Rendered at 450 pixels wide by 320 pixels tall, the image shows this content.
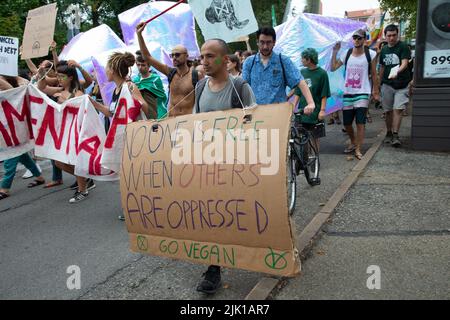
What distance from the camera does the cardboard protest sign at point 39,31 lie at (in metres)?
5.86

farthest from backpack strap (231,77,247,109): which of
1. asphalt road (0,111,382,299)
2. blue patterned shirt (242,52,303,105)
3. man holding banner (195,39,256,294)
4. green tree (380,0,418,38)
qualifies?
green tree (380,0,418,38)

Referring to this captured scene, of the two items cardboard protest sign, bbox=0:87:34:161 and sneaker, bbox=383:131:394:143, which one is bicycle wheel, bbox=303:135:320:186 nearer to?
sneaker, bbox=383:131:394:143

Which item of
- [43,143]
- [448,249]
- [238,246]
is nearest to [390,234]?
[448,249]

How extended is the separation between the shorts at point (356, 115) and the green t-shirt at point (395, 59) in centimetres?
106

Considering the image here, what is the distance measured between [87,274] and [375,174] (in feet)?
13.2

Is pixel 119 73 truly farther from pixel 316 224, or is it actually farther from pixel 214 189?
pixel 316 224

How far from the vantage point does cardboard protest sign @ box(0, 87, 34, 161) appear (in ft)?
17.7

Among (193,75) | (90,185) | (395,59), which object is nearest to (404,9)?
(395,59)

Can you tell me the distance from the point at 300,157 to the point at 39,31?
4258 mm

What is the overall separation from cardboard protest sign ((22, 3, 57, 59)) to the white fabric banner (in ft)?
2.86

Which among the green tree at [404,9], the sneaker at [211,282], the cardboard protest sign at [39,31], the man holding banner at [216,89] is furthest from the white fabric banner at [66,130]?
the green tree at [404,9]

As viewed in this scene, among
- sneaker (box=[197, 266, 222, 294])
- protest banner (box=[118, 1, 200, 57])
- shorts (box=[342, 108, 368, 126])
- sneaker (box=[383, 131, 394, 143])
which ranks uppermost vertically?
protest banner (box=[118, 1, 200, 57])

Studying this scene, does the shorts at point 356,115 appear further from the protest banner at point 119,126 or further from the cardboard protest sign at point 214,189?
the cardboard protest sign at point 214,189

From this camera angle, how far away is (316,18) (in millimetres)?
8195
